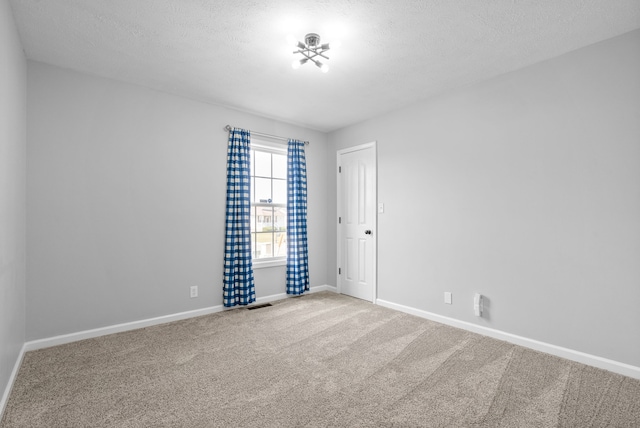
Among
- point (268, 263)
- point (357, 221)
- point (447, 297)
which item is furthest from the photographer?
point (357, 221)

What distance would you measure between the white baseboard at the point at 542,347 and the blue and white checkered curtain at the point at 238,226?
210cm

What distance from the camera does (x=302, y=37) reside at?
2473 millimetres

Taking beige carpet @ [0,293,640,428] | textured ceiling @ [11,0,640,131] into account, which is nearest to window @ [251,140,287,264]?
textured ceiling @ [11,0,640,131]

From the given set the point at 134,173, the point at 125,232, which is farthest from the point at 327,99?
the point at 125,232

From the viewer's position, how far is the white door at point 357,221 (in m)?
4.36

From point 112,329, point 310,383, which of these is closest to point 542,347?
point 310,383

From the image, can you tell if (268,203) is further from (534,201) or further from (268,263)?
(534,201)

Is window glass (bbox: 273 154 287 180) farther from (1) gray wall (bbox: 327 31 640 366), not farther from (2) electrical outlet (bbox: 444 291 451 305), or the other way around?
(2) electrical outlet (bbox: 444 291 451 305)

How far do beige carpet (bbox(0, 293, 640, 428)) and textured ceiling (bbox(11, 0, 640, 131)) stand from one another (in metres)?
2.58

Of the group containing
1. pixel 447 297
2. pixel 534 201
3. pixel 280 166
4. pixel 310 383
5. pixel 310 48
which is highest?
pixel 310 48

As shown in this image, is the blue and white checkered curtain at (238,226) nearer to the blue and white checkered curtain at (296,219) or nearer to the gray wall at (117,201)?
the gray wall at (117,201)

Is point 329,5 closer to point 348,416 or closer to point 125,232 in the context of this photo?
point 348,416

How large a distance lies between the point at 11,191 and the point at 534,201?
13.8ft

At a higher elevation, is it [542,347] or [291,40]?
[291,40]
